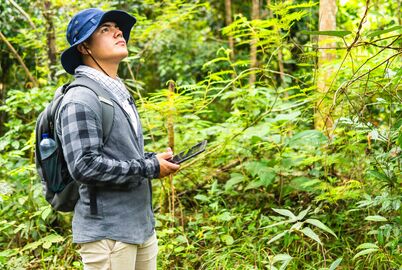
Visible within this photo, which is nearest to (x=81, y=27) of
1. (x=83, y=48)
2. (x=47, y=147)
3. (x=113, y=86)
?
(x=83, y=48)

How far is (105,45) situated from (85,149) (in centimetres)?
60

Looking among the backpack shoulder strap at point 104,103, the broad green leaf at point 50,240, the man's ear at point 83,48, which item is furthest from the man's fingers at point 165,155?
the broad green leaf at point 50,240

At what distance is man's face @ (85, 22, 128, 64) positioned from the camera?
2492mm

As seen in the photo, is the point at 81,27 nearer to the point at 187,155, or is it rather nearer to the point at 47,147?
the point at 47,147

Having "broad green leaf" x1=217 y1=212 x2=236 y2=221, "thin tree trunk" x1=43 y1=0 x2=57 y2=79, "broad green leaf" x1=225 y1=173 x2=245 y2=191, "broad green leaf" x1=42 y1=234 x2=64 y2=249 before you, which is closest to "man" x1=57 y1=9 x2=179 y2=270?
"broad green leaf" x1=217 y1=212 x2=236 y2=221

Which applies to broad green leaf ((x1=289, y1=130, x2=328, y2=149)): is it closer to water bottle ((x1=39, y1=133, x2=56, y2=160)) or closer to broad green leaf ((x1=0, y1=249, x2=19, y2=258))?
water bottle ((x1=39, y1=133, x2=56, y2=160))

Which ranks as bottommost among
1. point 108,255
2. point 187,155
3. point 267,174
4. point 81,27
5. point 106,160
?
point 267,174

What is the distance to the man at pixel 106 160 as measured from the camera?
2215 mm

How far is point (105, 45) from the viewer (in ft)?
8.20

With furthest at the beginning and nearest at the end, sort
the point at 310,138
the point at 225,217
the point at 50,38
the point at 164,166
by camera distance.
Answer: the point at 50,38, the point at 310,138, the point at 225,217, the point at 164,166

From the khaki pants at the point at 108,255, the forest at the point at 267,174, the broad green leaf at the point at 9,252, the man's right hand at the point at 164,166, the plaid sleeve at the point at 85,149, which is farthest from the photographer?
the broad green leaf at the point at 9,252

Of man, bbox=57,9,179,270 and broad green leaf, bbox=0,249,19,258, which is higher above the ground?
man, bbox=57,9,179,270

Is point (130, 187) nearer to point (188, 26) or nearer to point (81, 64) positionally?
point (81, 64)

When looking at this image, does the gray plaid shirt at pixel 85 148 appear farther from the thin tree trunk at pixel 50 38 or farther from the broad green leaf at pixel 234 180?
the thin tree trunk at pixel 50 38
